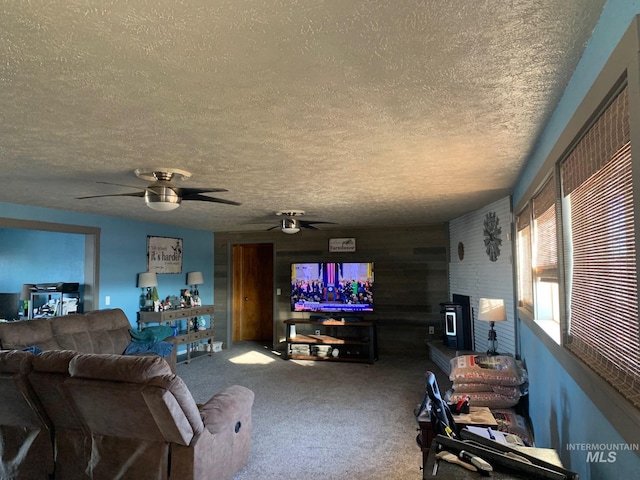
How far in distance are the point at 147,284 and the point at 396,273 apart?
13.7ft

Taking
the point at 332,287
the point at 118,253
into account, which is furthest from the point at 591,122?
the point at 118,253

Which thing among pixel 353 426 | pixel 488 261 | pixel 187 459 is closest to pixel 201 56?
pixel 187 459

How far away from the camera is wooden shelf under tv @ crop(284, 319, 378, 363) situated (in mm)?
6676

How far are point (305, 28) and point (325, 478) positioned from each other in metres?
2.94

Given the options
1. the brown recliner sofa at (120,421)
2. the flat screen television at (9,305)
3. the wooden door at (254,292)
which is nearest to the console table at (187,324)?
the wooden door at (254,292)

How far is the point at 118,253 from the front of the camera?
605 cm

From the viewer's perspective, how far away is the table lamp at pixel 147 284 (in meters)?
6.25

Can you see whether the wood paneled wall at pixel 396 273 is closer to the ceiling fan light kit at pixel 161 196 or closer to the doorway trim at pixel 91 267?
the doorway trim at pixel 91 267

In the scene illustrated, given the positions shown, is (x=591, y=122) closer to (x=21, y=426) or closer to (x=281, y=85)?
(x=281, y=85)

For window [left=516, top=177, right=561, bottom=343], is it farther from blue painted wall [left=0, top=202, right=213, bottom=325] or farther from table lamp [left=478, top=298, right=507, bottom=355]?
blue painted wall [left=0, top=202, right=213, bottom=325]

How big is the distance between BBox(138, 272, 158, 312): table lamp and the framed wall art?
26 centimetres

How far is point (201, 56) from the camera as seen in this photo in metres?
1.41

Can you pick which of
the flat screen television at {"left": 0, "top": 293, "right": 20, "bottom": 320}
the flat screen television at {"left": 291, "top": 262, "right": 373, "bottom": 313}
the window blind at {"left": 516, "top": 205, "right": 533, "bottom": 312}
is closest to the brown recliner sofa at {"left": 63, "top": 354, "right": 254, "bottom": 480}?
the window blind at {"left": 516, "top": 205, "right": 533, "bottom": 312}

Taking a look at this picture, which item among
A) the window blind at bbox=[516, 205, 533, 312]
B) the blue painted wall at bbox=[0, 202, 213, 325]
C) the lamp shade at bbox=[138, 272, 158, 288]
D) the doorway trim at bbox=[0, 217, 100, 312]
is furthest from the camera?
the lamp shade at bbox=[138, 272, 158, 288]
